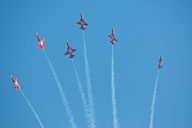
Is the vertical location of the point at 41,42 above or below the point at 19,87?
above

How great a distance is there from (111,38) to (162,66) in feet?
47.9

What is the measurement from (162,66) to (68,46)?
2415cm

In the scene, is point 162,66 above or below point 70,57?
below

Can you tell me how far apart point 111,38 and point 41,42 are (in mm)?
17444

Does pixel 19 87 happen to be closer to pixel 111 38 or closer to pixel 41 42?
pixel 41 42

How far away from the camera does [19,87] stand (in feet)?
259

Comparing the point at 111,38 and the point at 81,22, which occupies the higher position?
the point at 81,22

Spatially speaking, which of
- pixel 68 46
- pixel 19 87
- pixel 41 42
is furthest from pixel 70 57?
pixel 19 87

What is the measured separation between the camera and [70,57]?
82312 mm

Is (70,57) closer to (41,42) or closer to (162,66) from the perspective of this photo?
(41,42)

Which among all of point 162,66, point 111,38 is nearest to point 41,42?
point 111,38

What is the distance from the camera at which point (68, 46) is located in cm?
8181

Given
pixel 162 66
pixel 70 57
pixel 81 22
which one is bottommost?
pixel 162 66

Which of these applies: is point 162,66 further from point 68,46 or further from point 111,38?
point 68,46
